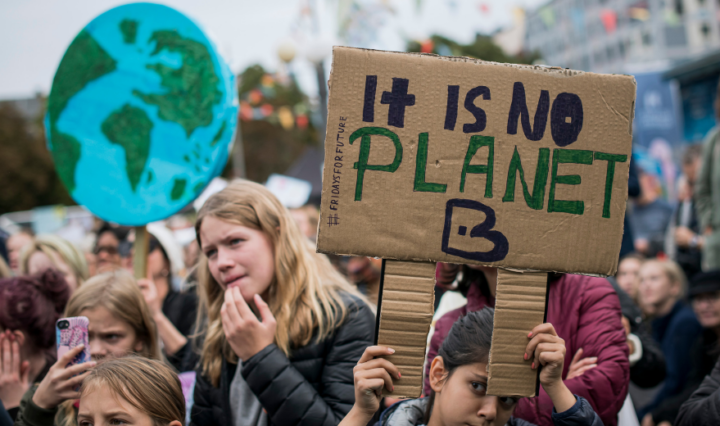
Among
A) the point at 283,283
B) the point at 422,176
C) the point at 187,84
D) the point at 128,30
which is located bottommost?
the point at 283,283

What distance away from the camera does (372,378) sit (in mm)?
1537

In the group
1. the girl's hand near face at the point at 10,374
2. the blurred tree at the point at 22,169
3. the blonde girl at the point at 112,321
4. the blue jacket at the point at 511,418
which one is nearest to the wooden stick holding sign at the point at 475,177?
the blue jacket at the point at 511,418

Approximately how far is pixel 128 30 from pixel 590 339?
7.50ft

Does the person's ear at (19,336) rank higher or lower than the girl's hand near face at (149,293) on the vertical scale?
lower

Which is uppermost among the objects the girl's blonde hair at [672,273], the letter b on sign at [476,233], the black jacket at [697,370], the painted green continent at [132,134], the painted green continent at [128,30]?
the painted green continent at [128,30]

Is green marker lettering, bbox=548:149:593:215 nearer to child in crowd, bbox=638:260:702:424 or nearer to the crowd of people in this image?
the crowd of people

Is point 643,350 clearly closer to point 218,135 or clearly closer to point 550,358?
point 550,358

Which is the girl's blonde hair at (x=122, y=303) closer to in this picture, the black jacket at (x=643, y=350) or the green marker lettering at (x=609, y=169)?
the green marker lettering at (x=609, y=169)

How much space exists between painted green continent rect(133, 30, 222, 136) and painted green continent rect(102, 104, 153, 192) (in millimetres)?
95

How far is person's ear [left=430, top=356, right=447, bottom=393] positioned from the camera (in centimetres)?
Result: 183

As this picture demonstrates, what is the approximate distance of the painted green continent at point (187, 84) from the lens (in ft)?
8.53

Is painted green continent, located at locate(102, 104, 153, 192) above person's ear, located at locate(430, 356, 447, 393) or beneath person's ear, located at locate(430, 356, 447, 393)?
above

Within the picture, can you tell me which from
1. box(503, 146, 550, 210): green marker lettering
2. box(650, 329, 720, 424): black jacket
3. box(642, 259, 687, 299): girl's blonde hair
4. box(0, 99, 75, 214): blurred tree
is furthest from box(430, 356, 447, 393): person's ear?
box(0, 99, 75, 214): blurred tree

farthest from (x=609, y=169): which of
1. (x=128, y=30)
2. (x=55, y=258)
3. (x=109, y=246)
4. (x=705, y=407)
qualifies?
(x=109, y=246)
